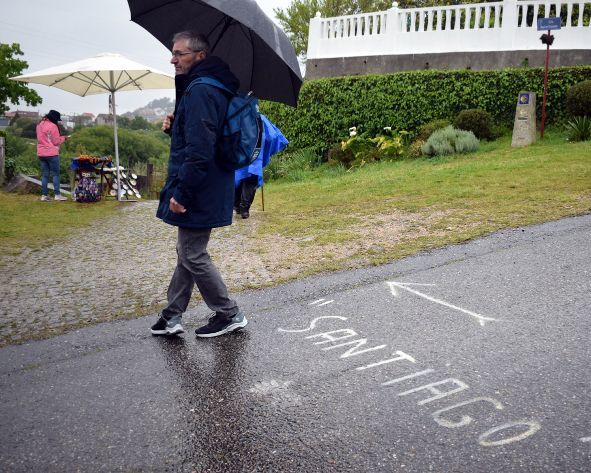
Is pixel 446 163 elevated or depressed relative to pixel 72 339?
elevated

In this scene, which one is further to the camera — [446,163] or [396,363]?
[446,163]

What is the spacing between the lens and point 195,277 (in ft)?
13.1

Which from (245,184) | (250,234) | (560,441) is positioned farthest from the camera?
(245,184)

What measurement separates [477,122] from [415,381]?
12615mm

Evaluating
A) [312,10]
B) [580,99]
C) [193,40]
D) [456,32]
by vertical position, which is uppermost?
[312,10]

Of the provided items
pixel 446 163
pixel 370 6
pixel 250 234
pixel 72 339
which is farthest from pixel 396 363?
pixel 370 6

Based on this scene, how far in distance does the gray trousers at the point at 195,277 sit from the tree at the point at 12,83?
131 ft

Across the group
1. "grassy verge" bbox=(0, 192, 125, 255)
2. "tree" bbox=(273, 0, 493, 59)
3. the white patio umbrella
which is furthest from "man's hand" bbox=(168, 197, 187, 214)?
"tree" bbox=(273, 0, 493, 59)

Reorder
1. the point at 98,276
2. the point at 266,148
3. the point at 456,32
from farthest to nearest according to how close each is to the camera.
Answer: the point at 456,32 → the point at 266,148 → the point at 98,276

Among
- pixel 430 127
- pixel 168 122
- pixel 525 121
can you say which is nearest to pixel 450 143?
pixel 430 127

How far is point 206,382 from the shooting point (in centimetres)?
347

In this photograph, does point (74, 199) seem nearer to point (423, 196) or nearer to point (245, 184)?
point (245, 184)

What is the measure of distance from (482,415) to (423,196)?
6607 mm

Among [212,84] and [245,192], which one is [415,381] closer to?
[212,84]
